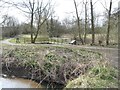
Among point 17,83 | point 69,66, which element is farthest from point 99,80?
point 17,83

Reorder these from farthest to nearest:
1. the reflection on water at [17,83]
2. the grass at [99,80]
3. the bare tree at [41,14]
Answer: the bare tree at [41,14] < the reflection on water at [17,83] < the grass at [99,80]

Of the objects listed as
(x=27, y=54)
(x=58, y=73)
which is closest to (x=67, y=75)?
(x=58, y=73)

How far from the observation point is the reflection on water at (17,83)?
358 inches

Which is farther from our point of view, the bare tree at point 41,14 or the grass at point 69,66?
the bare tree at point 41,14

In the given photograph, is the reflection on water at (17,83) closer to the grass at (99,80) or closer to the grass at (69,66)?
the grass at (69,66)

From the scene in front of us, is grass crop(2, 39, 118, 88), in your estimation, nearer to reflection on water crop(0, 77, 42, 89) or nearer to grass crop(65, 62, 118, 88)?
grass crop(65, 62, 118, 88)

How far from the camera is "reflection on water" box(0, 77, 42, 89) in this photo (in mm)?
9104

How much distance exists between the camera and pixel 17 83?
9.66 m

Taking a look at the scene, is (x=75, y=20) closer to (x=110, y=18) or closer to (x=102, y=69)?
(x=110, y=18)

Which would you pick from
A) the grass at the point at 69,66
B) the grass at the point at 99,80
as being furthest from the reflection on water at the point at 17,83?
the grass at the point at 99,80

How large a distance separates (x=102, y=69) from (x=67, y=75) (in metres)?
2.18

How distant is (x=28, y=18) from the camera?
85.1ft

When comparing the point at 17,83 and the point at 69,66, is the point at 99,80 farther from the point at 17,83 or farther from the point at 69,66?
the point at 17,83

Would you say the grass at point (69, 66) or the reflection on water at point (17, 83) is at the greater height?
the grass at point (69, 66)
